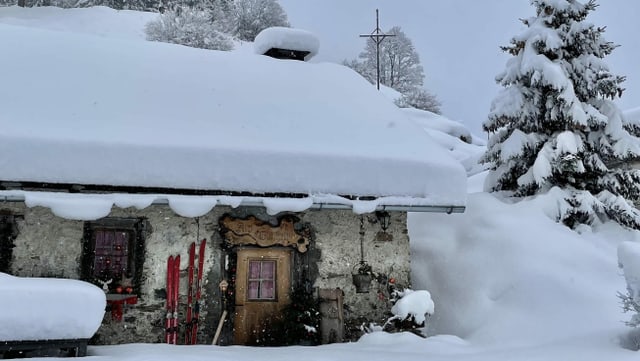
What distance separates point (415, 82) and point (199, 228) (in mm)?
38362

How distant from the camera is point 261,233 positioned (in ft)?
27.2

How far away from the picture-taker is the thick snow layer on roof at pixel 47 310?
191 inches

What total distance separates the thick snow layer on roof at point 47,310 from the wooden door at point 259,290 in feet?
9.95

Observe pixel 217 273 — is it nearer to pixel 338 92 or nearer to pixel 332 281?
pixel 332 281

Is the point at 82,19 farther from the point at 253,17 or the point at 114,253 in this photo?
the point at 114,253

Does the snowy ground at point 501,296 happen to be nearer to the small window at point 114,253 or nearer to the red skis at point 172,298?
the red skis at point 172,298

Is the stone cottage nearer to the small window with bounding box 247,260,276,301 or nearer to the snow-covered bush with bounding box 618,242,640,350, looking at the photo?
the small window with bounding box 247,260,276,301

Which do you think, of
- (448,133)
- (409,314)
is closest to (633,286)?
(409,314)

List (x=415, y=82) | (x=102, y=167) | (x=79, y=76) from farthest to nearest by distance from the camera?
(x=415, y=82) → (x=79, y=76) → (x=102, y=167)

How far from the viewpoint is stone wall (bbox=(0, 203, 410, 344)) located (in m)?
7.30

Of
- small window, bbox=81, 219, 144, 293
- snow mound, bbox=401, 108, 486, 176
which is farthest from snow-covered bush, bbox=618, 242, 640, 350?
snow mound, bbox=401, 108, 486, 176

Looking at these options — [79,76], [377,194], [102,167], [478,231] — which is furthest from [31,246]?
[478,231]

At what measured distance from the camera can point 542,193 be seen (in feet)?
36.2

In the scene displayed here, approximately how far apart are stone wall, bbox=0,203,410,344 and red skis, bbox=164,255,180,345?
3.6 inches
